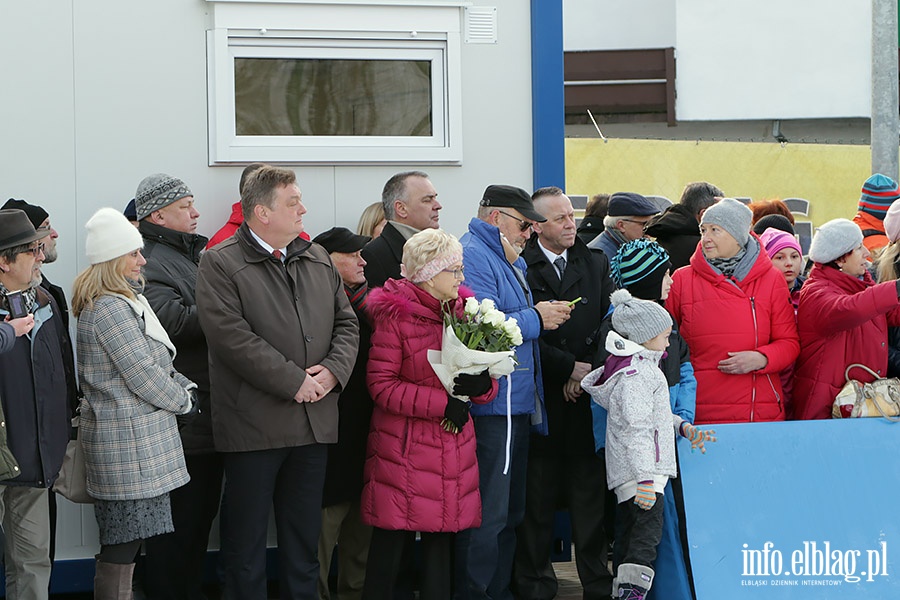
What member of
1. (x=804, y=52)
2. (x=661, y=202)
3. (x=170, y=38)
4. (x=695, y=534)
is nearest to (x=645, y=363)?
(x=695, y=534)

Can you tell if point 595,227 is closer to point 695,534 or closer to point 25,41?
point 695,534

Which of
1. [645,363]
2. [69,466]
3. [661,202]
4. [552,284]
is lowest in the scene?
[69,466]

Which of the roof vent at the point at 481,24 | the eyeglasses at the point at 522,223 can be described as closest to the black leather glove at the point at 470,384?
the eyeglasses at the point at 522,223

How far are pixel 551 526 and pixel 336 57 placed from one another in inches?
104

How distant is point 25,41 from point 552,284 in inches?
112

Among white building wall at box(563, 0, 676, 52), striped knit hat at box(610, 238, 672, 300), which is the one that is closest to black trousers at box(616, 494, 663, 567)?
striped knit hat at box(610, 238, 672, 300)

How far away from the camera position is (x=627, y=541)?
5121mm

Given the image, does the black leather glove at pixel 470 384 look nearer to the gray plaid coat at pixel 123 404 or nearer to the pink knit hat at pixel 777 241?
the gray plaid coat at pixel 123 404

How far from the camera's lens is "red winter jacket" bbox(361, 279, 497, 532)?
15.7 feet

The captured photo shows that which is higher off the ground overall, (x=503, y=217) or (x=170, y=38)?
(x=170, y=38)

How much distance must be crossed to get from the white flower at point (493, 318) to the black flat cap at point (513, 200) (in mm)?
832

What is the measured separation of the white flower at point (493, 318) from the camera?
4.70m

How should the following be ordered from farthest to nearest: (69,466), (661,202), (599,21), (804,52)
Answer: (599,21) < (804,52) < (661,202) < (69,466)

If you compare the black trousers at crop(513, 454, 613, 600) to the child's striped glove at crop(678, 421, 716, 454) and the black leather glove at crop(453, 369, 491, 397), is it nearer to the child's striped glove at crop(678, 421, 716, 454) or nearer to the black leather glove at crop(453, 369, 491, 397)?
the child's striped glove at crop(678, 421, 716, 454)
